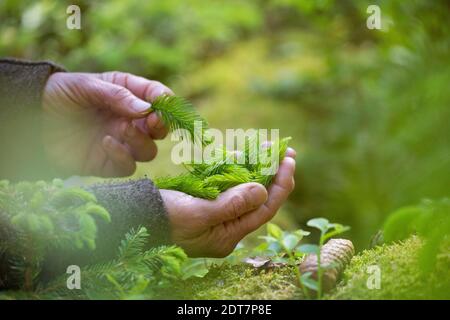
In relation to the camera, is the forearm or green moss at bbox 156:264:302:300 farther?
the forearm

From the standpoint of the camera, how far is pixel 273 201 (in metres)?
1.22

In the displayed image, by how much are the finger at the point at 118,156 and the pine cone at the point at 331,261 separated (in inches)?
33.0

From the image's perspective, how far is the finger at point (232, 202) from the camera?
3.66 ft

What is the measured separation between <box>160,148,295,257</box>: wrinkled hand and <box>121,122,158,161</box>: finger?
517mm

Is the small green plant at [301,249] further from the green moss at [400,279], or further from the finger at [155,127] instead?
the finger at [155,127]

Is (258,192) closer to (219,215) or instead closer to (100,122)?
(219,215)

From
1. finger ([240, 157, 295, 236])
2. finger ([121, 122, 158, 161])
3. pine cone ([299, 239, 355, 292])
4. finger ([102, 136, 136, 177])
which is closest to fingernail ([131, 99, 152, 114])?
finger ([121, 122, 158, 161])

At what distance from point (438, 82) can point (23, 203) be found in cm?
195

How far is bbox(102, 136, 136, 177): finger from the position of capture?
5.69 ft

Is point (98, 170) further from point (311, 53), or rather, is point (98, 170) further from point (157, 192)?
point (311, 53)

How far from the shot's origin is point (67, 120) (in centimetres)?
178

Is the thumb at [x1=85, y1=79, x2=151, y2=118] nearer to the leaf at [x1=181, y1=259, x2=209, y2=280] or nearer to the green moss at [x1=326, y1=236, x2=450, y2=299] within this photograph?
the leaf at [x1=181, y1=259, x2=209, y2=280]

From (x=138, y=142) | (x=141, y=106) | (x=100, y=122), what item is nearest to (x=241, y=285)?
(x=141, y=106)

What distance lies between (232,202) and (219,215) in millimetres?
38
